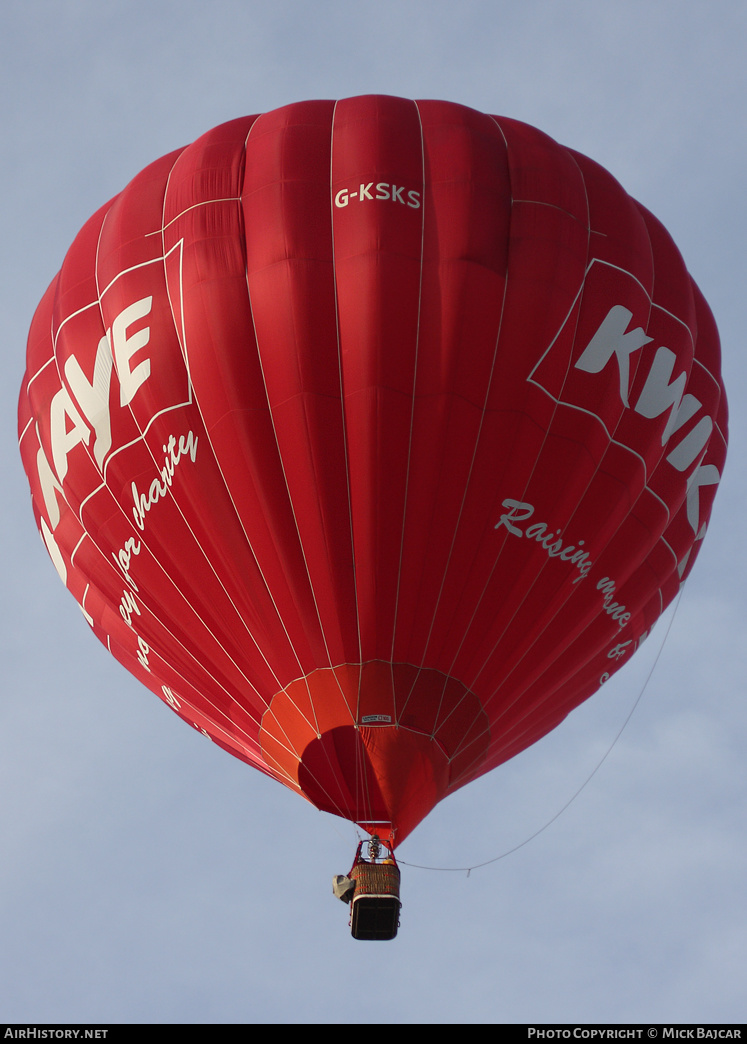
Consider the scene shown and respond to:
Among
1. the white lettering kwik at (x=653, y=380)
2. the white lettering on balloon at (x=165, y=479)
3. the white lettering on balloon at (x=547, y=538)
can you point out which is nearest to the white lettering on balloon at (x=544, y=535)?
the white lettering on balloon at (x=547, y=538)

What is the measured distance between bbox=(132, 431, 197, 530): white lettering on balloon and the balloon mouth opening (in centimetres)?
191

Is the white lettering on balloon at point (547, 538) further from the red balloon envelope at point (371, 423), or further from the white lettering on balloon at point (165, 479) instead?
the white lettering on balloon at point (165, 479)

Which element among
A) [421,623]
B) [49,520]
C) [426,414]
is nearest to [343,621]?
[421,623]

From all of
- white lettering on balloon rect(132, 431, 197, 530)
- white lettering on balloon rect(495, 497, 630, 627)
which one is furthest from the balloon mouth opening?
white lettering on balloon rect(132, 431, 197, 530)

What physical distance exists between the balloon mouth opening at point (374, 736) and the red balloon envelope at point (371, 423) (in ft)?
0.07

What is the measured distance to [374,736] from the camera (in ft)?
46.2

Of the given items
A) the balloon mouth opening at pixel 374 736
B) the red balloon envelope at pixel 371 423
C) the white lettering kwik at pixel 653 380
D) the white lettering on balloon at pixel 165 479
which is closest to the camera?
the red balloon envelope at pixel 371 423

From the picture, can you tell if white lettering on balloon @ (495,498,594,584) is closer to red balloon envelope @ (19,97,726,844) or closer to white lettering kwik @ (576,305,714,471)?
red balloon envelope @ (19,97,726,844)

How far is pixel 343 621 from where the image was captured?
13992 mm

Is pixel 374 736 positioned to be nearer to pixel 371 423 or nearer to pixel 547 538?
pixel 547 538

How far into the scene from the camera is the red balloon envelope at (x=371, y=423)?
45.4 ft

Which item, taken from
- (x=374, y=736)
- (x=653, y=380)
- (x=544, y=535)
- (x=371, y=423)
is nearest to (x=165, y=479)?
(x=371, y=423)

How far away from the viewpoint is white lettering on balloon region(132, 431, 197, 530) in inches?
558

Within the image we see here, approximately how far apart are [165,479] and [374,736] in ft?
8.88
